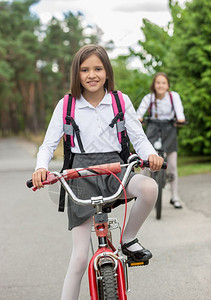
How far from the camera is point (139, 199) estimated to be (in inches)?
116

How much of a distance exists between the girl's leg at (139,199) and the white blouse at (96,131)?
0.25 meters

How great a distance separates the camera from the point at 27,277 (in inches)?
180

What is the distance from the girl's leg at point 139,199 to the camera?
291 centimetres

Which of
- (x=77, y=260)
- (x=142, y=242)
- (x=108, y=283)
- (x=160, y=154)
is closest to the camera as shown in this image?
(x=108, y=283)

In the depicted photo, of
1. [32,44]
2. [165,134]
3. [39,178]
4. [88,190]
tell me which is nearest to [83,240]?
[88,190]

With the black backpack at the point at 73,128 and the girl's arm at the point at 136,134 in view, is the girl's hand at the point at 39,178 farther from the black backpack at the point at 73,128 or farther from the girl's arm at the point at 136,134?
the girl's arm at the point at 136,134

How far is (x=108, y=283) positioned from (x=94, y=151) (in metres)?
0.87

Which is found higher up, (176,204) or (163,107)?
(163,107)

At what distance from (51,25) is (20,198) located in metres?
40.6

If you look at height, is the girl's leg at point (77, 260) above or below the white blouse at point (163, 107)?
below

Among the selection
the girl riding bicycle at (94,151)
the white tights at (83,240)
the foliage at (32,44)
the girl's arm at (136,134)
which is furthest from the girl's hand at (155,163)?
the foliage at (32,44)

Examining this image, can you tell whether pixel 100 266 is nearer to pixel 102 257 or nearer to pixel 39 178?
pixel 102 257

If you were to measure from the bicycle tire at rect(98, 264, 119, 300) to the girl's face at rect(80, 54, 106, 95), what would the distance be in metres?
1.14

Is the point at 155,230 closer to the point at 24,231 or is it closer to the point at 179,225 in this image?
the point at 179,225
